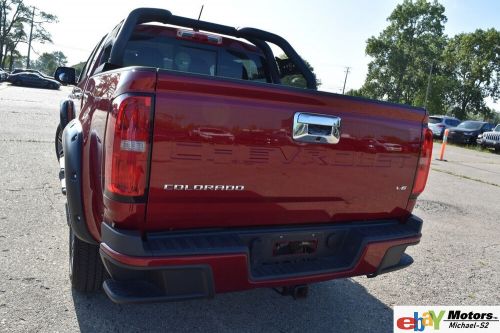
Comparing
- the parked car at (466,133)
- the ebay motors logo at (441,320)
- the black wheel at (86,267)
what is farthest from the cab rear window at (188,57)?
the parked car at (466,133)

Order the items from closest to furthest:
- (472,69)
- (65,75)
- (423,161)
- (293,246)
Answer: (293,246)
(423,161)
(65,75)
(472,69)

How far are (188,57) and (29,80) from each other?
38.5 metres

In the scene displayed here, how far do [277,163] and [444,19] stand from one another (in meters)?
61.9

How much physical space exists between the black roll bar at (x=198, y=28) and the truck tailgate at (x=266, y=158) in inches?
49.8

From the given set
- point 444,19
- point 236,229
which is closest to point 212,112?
point 236,229

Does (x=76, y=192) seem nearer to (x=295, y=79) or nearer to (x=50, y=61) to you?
(x=295, y=79)

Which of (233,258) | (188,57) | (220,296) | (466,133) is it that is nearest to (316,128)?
(233,258)

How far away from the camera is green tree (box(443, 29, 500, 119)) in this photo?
4847 centimetres

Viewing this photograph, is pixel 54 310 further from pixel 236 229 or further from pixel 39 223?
pixel 39 223

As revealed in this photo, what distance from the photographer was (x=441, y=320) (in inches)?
109

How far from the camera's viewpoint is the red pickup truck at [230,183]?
200 cm

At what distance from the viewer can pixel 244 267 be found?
221 centimetres

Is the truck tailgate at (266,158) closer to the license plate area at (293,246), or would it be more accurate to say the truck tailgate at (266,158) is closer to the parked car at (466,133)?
the license plate area at (293,246)

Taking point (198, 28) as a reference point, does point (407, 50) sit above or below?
above
